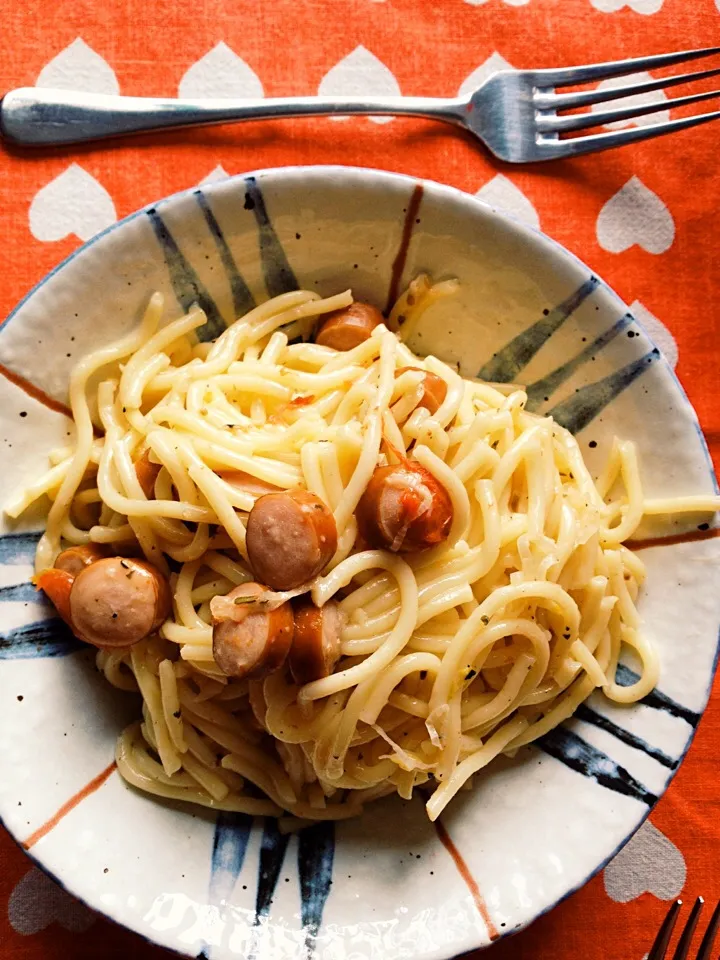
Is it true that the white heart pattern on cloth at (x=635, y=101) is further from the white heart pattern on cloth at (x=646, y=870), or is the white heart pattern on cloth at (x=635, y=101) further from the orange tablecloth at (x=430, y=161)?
the white heart pattern on cloth at (x=646, y=870)

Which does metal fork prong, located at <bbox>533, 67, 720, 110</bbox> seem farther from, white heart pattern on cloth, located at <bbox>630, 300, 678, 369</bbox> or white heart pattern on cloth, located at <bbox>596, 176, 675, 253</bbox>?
white heart pattern on cloth, located at <bbox>630, 300, 678, 369</bbox>

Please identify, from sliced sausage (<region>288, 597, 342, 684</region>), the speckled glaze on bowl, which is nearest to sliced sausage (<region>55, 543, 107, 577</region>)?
the speckled glaze on bowl

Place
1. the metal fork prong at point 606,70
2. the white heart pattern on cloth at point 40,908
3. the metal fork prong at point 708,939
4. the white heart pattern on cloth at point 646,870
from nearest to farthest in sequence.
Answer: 1. the metal fork prong at point 708,939
2. the white heart pattern on cloth at point 40,908
3. the white heart pattern on cloth at point 646,870
4. the metal fork prong at point 606,70

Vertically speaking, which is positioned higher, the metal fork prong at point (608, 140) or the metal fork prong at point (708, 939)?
the metal fork prong at point (608, 140)

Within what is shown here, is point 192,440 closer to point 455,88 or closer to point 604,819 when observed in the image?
point 604,819

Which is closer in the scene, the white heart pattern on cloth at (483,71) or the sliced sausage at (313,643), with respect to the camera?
the sliced sausage at (313,643)

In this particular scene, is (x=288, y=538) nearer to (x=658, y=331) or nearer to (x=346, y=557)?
(x=346, y=557)

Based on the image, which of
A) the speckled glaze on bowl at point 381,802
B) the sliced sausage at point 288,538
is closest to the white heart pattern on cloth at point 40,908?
the speckled glaze on bowl at point 381,802
